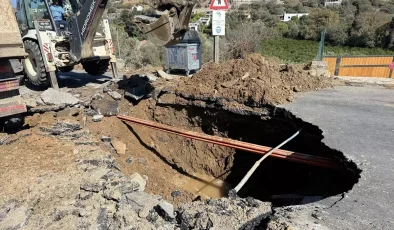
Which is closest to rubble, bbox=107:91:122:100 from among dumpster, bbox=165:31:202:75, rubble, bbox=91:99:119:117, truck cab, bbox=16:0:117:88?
rubble, bbox=91:99:119:117

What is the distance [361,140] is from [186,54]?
6220mm

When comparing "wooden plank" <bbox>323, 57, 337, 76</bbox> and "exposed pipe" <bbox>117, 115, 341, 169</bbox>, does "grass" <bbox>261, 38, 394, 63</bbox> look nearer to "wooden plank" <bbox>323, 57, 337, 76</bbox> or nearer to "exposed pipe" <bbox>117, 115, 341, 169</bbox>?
"wooden plank" <bbox>323, 57, 337, 76</bbox>

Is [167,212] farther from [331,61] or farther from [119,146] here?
[331,61]

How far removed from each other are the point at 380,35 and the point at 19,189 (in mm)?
28834

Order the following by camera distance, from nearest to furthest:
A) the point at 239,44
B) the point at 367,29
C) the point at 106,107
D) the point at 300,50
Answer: the point at 106,107 < the point at 239,44 < the point at 367,29 < the point at 300,50

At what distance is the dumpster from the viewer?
9.08m

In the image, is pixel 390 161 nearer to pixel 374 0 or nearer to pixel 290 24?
pixel 290 24

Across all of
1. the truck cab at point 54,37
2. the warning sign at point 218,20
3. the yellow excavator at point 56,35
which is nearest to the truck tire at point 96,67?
the yellow excavator at point 56,35

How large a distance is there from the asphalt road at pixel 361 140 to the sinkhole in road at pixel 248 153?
0.48 metres

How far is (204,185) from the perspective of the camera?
6609 millimetres

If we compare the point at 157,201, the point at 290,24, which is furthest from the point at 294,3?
the point at 157,201

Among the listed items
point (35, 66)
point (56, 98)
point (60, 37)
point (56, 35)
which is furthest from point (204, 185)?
point (35, 66)

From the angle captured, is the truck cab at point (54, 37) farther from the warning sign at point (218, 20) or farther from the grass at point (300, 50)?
the grass at point (300, 50)

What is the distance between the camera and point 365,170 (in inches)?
128
